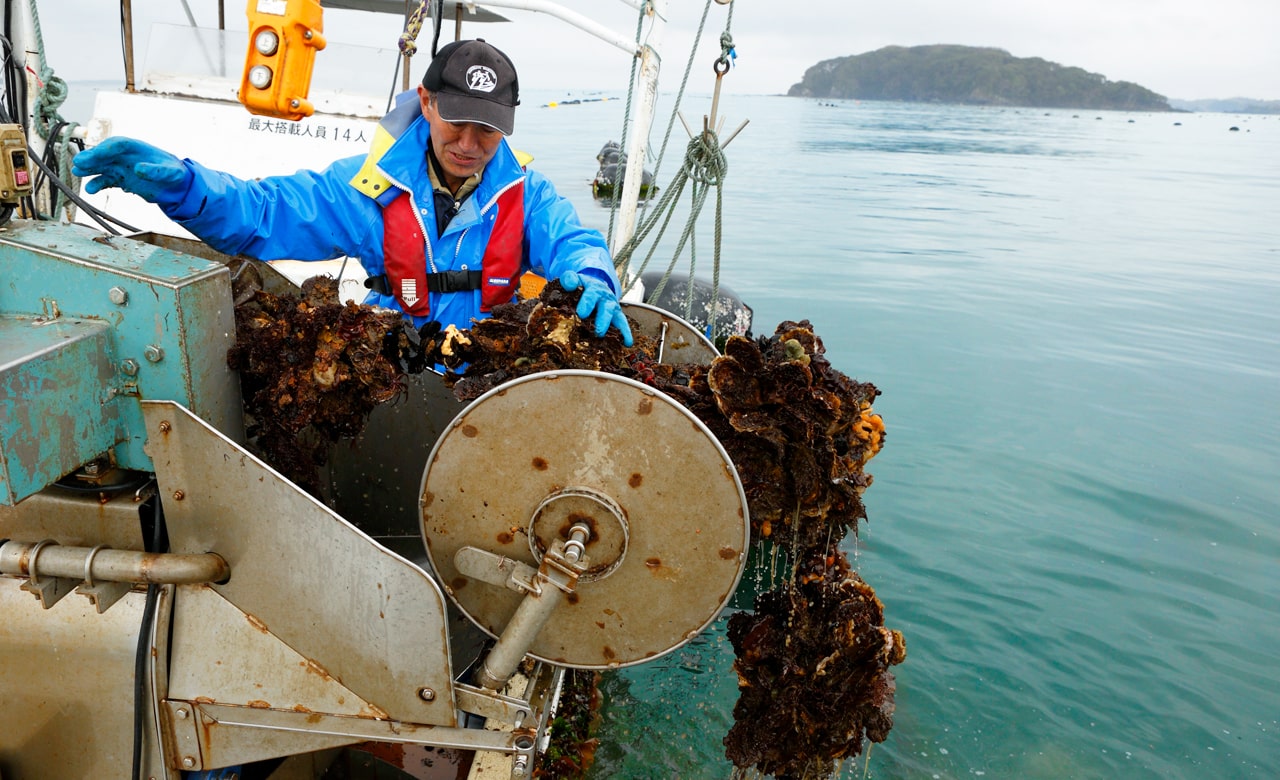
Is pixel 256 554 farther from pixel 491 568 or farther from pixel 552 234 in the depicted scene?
pixel 552 234

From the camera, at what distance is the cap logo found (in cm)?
271

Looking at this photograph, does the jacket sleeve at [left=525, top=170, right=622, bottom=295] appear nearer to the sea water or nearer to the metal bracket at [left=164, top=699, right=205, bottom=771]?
the metal bracket at [left=164, top=699, right=205, bottom=771]

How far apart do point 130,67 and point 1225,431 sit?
10283 mm

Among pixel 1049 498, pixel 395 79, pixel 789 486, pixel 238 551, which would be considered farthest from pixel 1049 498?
pixel 238 551

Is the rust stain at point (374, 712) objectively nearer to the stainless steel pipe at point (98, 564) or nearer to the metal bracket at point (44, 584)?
the stainless steel pipe at point (98, 564)

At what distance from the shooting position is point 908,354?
410 inches

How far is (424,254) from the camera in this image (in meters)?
3.02

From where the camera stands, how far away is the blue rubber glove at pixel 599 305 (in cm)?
226

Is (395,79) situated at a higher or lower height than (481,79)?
higher

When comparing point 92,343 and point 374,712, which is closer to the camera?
point 92,343

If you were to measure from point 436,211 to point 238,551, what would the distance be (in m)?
1.50

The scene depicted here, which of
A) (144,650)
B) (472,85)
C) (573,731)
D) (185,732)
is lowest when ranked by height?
A: (573,731)

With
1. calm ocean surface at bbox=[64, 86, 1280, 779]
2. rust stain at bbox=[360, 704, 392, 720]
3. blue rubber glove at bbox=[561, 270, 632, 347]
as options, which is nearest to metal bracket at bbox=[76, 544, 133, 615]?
rust stain at bbox=[360, 704, 392, 720]

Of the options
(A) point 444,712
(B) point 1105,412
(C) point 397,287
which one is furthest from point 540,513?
(B) point 1105,412
